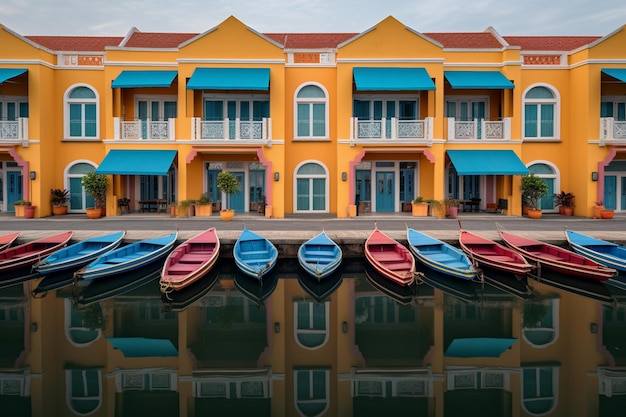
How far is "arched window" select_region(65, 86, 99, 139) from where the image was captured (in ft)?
87.8

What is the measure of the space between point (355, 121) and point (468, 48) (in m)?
8.24

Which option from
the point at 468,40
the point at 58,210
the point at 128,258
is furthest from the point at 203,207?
the point at 468,40

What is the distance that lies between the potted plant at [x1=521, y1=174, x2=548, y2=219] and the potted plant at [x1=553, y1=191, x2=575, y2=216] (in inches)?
85.9

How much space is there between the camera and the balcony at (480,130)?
26.2 meters

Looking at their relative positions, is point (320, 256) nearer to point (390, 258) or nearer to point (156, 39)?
point (390, 258)

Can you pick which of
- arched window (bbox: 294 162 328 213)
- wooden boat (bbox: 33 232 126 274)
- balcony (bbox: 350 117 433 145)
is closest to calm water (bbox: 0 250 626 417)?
wooden boat (bbox: 33 232 126 274)

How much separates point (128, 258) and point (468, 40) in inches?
966

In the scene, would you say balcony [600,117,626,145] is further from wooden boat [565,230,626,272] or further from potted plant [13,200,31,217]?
potted plant [13,200,31,217]

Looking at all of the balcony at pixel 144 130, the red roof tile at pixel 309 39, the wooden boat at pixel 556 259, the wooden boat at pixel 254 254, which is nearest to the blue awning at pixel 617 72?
the wooden boat at pixel 556 259

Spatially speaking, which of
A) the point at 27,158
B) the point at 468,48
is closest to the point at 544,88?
the point at 468,48

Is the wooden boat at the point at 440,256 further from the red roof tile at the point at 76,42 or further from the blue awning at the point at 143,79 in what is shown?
the red roof tile at the point at 76,42

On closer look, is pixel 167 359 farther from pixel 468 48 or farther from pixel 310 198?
pixel 468 48

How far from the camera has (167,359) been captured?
407 inches

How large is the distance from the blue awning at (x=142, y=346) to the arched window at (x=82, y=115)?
750 inches
